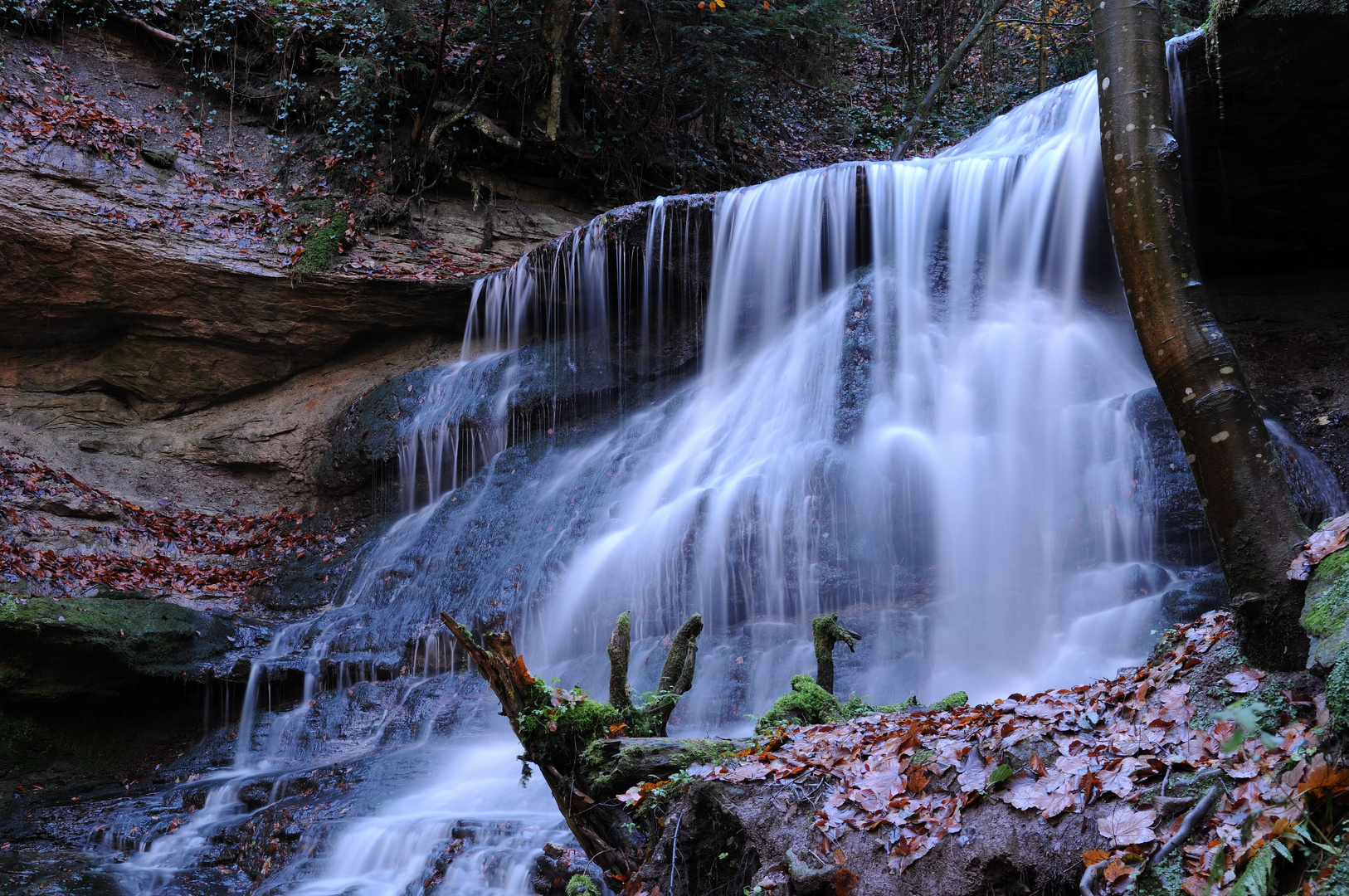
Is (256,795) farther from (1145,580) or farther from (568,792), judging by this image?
(1145,580)

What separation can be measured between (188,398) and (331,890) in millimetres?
9499

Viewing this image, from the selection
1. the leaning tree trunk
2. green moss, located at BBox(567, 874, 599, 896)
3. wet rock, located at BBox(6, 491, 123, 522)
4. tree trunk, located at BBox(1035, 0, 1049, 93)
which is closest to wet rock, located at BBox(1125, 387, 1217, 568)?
the leaning tree trunk

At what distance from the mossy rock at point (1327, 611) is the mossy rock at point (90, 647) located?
8.64m

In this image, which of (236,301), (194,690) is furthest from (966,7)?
(194,690)

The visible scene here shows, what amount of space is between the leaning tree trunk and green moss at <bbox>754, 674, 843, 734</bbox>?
215 centimetres

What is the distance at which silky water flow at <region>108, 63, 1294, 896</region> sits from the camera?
6512mm

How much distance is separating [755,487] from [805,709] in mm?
3782

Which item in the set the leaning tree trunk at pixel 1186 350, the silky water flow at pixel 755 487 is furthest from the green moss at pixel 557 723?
the leaning tree trunk at pixel 1186 350

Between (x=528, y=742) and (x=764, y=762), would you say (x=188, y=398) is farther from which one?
(x=764, y=762)

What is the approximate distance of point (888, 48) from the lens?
A: 54.5 feet

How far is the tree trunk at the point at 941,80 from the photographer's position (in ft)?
52.1

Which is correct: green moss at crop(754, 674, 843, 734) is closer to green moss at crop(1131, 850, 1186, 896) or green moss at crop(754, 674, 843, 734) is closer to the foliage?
green moss at crop(1131, 850, 1186, 896)

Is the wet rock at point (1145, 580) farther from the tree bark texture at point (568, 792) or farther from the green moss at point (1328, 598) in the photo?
the tree bark texture at point (568, 792)

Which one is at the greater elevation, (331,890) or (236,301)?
(236,301)
